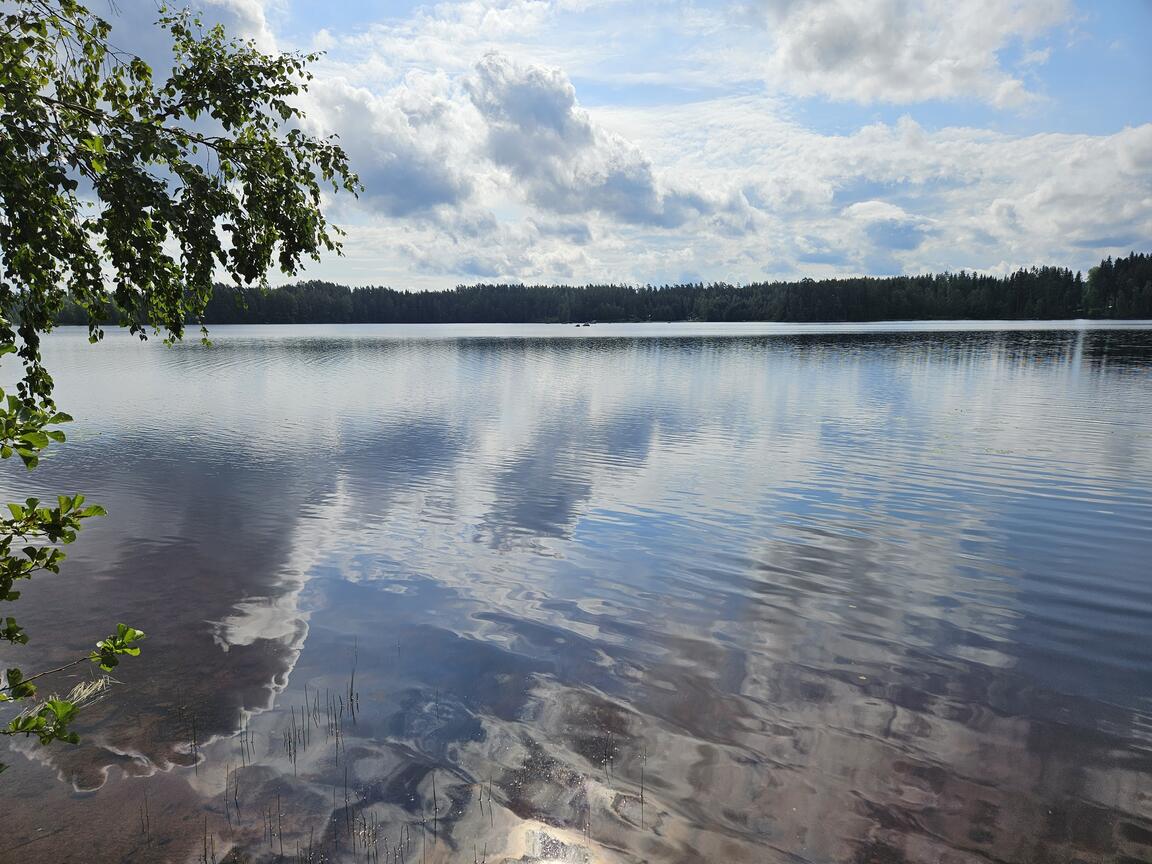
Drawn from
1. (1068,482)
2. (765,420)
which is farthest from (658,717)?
(765,420)

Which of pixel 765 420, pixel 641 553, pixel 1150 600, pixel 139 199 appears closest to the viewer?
pixel 139 199

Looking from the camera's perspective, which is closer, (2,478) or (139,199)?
(139,199)

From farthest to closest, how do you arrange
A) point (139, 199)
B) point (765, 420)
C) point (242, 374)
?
point (242, 374) < point (765, 420) < point (139, 199)

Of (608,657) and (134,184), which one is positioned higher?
(134,184)

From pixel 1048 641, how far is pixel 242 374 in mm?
72452

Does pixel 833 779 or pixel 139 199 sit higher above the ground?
pixel 139 199

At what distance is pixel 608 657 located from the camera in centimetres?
1256

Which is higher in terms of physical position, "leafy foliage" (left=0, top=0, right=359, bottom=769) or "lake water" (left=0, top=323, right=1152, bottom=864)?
"leafy foliage" (left=0, top=0, right=359, bottom=769)

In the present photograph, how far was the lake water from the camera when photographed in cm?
844

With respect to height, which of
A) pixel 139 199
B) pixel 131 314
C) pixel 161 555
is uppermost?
pixel 139 199

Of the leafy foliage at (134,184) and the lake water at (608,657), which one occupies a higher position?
the leafy foliage at (134,184)

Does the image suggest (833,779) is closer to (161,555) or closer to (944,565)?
(944,565)

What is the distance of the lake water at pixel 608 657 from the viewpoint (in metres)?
8.44

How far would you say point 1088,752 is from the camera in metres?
9.66
